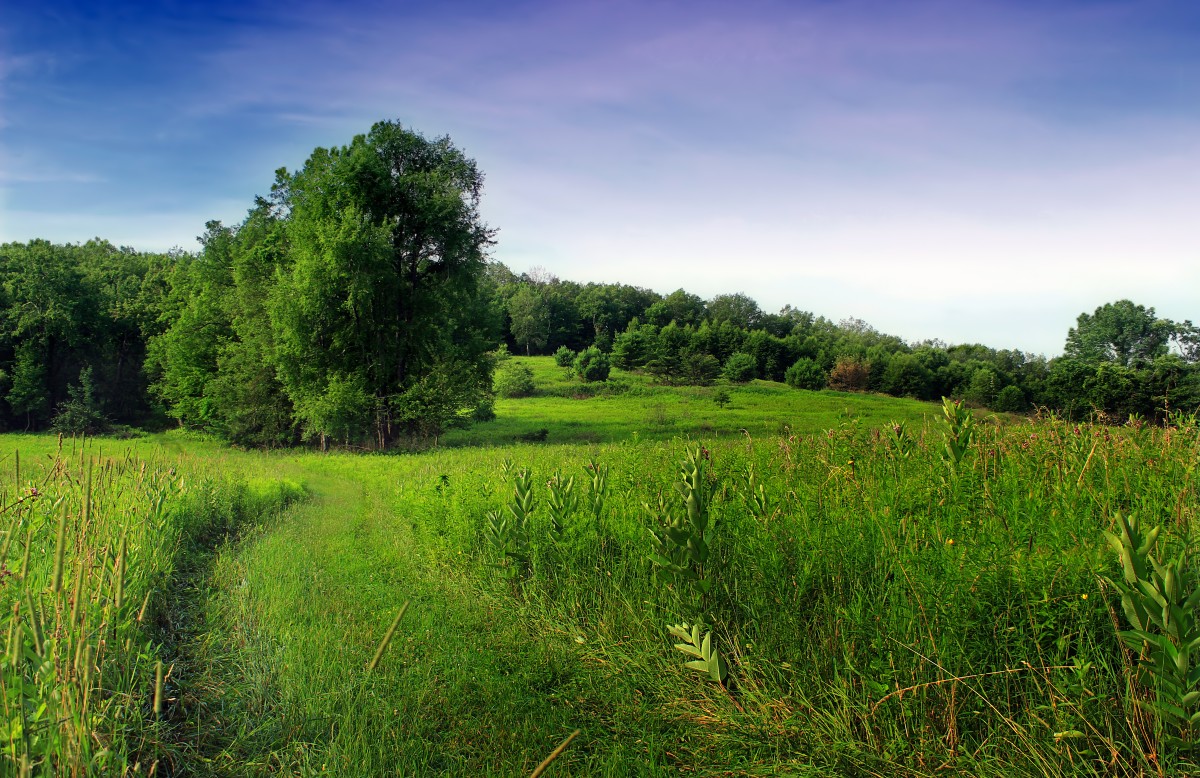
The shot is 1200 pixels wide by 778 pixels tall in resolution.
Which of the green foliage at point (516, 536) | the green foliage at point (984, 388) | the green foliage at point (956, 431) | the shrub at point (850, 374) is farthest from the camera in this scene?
the shrub at point (850, 374)

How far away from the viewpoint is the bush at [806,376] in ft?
192

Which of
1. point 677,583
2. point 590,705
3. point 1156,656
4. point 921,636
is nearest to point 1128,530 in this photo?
point 1156,656

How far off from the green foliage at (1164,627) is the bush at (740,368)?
201 feet

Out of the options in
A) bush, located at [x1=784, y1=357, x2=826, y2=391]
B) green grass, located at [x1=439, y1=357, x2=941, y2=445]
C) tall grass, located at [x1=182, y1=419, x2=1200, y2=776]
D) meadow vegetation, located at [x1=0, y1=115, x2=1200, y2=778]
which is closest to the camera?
meadow vegetation, located at [x1=0, y1=115, x2=1200, y2=778]

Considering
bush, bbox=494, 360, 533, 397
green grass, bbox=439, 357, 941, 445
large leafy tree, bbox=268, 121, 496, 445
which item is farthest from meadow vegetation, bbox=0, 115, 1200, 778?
bush, bbox=494, 360, 533, 397

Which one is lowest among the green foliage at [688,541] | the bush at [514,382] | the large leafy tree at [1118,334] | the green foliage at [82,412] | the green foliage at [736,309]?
the green foliage at [82,412]

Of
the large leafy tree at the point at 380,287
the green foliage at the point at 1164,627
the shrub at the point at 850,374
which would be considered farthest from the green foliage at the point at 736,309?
the green foliage at the point at 1164,627

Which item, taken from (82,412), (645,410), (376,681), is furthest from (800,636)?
(82,412)

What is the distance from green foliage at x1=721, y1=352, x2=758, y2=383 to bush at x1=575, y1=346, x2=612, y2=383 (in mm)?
12887

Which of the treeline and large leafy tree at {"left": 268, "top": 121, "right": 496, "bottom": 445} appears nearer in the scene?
the treeline

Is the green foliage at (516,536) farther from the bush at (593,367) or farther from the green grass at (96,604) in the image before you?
the bush at (593,367)

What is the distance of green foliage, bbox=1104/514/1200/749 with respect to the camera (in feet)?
8.09

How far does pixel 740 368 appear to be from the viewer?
6481cm

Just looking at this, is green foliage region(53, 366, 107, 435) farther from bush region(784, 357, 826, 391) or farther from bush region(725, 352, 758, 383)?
bush region(784, 357, 826, 391)
